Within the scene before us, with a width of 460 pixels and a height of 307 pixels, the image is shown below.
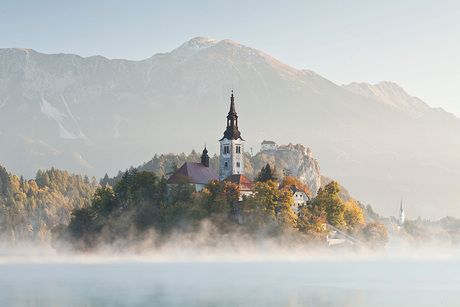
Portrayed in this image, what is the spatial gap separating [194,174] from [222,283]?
46.1 metres

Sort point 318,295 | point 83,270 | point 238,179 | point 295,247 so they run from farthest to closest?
point 238,179
point 295,247
point 83,270
point 318,295

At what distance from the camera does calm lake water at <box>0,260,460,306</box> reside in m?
80.5

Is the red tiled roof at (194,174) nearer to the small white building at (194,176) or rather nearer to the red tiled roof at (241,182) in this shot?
the small white building at (194,176)

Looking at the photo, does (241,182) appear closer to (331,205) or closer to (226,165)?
(226,165)

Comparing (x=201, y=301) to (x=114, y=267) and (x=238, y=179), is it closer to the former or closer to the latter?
(x=114, y=267)

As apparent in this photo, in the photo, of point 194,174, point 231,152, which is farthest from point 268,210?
point 231,152

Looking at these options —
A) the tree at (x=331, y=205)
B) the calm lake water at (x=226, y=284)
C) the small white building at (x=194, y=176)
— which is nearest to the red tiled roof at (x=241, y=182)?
the small white building at (x=194, y=176)

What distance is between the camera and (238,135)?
476 ft

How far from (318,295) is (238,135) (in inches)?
2485

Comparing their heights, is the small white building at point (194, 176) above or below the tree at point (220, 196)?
above

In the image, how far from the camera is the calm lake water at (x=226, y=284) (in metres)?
80.5

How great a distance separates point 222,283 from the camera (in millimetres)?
97438

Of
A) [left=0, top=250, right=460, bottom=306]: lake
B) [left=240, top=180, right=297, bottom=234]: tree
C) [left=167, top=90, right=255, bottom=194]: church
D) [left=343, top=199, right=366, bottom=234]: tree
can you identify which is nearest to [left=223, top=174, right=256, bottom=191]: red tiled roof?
[left=167, top=90, right=255, bottom=194]: church

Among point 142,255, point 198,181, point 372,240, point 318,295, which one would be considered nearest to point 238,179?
point 198,181
